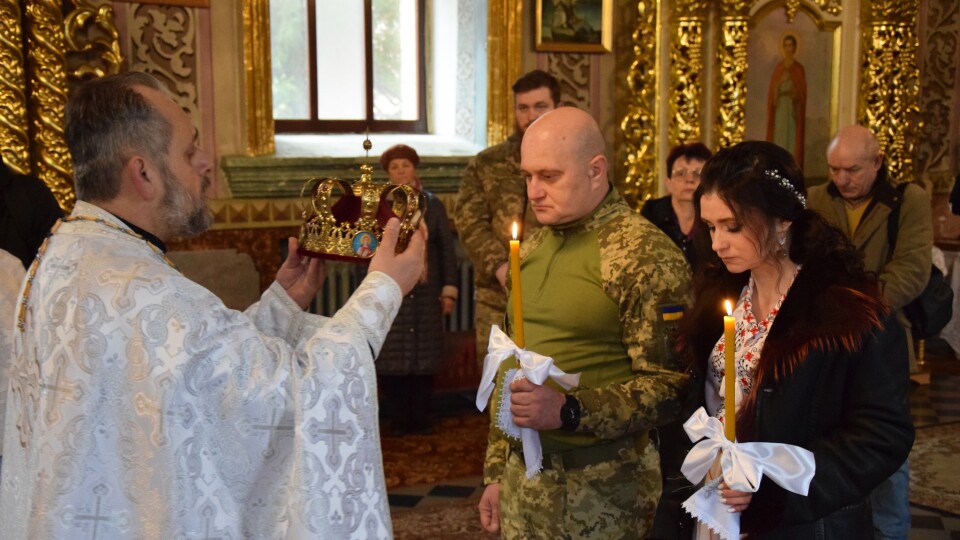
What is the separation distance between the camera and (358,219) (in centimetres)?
238

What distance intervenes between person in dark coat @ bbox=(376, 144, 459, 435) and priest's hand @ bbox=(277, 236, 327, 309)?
10.7ft

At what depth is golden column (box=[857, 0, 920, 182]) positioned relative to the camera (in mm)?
7973

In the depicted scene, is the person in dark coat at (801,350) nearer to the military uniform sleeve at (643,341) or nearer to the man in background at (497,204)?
the military uniform sleeve at (643,341)

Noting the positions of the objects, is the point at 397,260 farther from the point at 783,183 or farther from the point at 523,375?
the point at 783,183

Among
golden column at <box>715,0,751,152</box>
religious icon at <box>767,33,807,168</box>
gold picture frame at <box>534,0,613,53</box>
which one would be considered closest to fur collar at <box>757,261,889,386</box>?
gold picture frame at <box>534,0,613,53</box>

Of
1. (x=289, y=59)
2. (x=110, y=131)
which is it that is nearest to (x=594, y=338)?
(x=110, y=131)

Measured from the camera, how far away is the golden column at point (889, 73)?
26.2ft

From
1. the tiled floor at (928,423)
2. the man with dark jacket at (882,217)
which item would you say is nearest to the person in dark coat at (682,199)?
the man with dark jacket at (882,217)

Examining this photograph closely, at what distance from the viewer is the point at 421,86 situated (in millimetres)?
7148

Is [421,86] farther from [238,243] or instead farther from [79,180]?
[79,180]

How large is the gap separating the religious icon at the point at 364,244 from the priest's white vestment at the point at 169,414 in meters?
0.37

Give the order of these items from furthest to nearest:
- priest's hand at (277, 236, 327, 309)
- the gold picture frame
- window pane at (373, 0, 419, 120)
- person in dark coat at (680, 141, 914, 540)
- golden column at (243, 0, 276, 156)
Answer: window pane at (373, 0, 419, 120) < the gold picture frame < golden column at (243, 0, 276, 156) < priest's hand at (277, 236, 327, 309) < person in dark coat at (680, 141, 914, 540)

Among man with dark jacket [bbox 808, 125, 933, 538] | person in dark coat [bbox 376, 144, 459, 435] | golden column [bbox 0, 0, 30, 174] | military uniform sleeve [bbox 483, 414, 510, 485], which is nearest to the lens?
military uniform sleeve [bbox 483, 414, 510, 485]

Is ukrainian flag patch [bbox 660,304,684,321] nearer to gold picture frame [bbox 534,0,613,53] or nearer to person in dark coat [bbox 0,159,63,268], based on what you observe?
person in dark coat [bbox 0,159,63,268]
